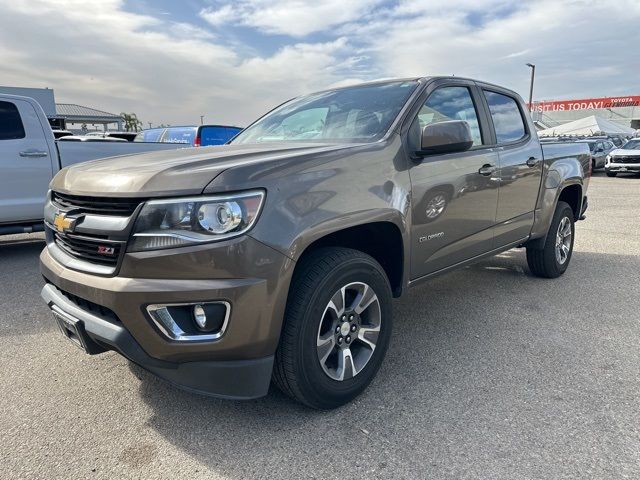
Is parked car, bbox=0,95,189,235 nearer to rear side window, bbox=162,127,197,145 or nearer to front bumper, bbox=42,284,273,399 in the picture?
front bumper, bbox=42,284,273,399

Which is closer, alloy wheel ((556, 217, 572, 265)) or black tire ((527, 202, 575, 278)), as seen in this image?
black tire ((527, 202, 575, 278))

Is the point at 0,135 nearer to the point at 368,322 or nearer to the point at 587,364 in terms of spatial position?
the point at 368,322

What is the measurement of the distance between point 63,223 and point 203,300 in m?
0.96

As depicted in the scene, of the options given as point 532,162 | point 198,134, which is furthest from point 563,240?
point 198,134

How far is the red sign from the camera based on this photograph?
171 ft

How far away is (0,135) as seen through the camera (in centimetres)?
596

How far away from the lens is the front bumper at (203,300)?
6.53ft

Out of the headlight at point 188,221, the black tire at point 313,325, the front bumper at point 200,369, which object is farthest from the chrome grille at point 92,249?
the black tire at point 313,325

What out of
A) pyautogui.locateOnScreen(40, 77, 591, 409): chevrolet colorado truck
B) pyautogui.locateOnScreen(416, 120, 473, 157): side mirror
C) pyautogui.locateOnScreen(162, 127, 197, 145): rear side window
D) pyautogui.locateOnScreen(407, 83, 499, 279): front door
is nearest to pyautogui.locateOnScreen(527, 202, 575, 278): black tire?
pyautogui.locateOnScreen(407, 83, 499, 279): front door

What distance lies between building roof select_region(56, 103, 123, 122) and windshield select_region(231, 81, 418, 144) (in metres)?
45.6

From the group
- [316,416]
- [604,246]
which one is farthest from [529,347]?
[604,246]

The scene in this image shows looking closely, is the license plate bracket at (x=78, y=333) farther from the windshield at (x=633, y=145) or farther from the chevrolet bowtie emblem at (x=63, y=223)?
the windshield at (x=633, y=145)

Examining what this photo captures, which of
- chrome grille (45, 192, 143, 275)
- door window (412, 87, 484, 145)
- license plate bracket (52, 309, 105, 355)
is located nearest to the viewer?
chrome grille (45, 192, 143, 275)

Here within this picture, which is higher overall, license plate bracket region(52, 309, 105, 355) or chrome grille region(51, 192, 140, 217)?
chrome grille region(51, 192, 140, 217)
